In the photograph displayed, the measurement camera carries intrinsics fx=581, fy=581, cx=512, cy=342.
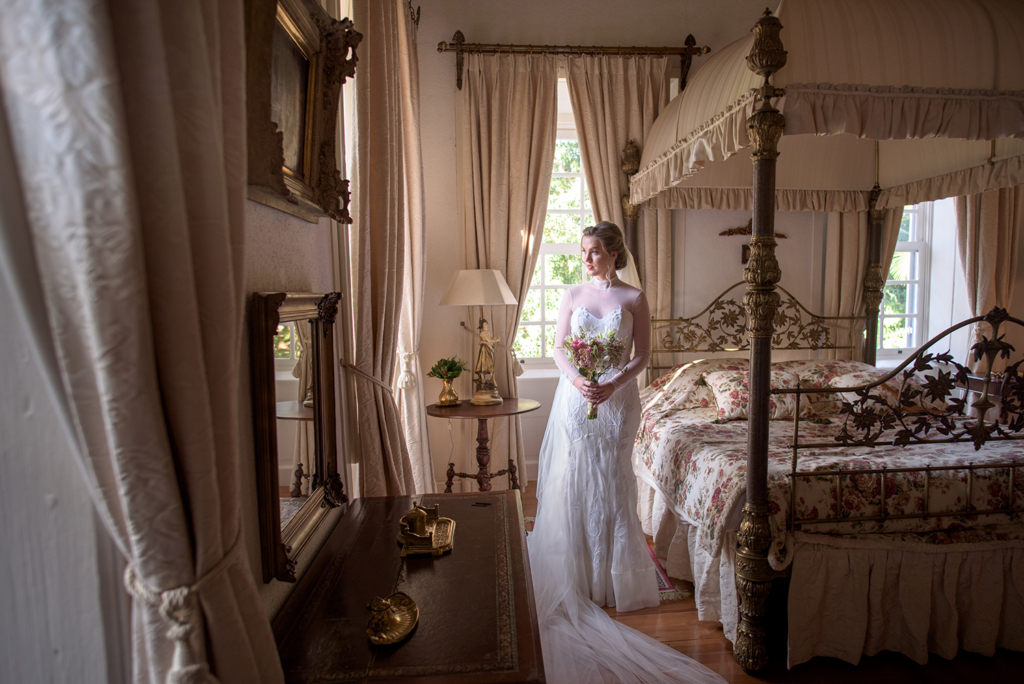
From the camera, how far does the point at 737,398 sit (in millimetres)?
3676

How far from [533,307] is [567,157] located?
137cm

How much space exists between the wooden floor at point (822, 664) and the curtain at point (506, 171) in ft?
6.14

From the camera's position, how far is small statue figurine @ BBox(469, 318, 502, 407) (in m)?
3.95

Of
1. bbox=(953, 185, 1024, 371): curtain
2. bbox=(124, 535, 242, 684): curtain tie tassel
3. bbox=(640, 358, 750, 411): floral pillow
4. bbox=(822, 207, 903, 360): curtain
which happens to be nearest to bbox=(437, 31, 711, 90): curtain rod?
bbox=(822, 207, 903, 360): curtain

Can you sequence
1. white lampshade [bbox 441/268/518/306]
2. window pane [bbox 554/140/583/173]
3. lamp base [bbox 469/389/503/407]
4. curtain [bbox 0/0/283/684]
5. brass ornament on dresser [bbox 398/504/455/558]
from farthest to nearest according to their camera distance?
window pane [bbox 554/140/583/173]
lamp base [bbox 469/389/503/407]
white lampshade [bbox 441/268/518/306]
brass ornament on dresser [bbox 398/504/455/558]
curtain [bbox 0/0/283/684]

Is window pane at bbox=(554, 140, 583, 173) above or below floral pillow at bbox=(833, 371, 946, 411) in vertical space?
above

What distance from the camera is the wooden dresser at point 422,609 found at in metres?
1.14

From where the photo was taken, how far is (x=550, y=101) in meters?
4.39

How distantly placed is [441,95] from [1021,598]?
446 cm

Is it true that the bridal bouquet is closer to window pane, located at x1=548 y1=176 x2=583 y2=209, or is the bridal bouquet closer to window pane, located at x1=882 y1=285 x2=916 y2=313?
window pane, located at x1=548 y1=176 x2=583 y2=209

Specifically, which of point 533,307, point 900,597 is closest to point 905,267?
point 533,307

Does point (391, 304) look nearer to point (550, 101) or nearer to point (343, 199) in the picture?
→ point (343, 199)

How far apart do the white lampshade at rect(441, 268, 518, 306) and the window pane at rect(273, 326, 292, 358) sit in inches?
92.9

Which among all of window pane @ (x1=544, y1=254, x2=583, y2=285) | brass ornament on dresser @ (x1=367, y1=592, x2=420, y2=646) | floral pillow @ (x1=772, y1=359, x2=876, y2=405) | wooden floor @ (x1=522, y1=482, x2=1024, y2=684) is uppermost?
window pane @ (x1=544, y1=254, x2=583, y2=285)
